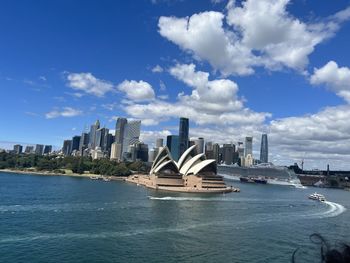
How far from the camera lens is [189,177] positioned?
72.8 meters

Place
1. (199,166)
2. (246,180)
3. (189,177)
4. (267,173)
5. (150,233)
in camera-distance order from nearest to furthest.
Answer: (150,233) → (189,177) → (199,166) → (246,180) → (267,173)

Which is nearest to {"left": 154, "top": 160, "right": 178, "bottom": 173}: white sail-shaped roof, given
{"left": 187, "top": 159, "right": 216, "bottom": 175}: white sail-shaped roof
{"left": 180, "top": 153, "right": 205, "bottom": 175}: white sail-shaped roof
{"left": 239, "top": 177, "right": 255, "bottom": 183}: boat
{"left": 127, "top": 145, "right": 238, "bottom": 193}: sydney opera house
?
{"left": 127, "top": 145, "right": 238, "bottom": 193}: sydney opera house

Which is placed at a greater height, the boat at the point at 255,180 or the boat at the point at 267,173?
the boat at the point at 267,173

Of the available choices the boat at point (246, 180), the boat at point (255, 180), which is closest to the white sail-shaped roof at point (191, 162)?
the boat at point (255, 180)

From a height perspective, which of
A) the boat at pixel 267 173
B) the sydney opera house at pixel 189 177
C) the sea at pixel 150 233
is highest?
the boat at pixel 267 173

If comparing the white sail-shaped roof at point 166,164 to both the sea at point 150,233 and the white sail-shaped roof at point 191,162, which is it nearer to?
the white sail-shaped roof at point 191,162

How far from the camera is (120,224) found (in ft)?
94.0

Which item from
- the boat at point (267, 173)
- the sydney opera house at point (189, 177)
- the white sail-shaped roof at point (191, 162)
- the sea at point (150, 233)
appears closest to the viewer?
the sea at point (150, 233)

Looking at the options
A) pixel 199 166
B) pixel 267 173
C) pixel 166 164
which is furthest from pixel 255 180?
pixel 166 164

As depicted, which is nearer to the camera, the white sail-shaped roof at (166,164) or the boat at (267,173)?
the white sail-shaped roof at (166,164)

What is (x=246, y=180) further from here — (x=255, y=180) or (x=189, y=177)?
(x=189, y=177)

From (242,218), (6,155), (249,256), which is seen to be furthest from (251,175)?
(249,256)

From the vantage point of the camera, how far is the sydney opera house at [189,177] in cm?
6981

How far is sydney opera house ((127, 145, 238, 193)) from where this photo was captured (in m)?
69.8
